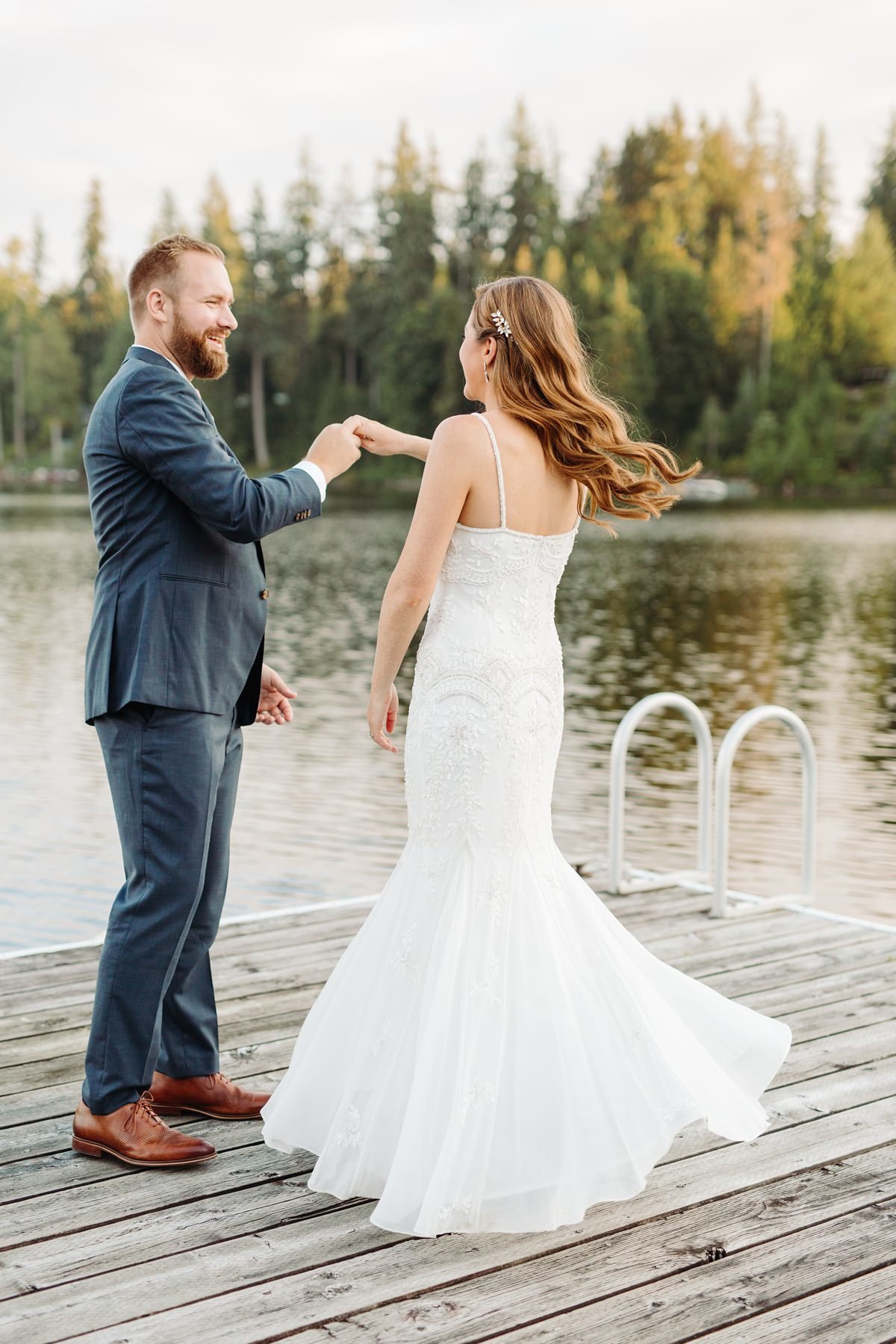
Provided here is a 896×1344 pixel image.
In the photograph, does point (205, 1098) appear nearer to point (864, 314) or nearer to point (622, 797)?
point (622, 797)

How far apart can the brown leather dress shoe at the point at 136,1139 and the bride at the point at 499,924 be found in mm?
228

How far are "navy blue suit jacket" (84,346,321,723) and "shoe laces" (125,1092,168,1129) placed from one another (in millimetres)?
890

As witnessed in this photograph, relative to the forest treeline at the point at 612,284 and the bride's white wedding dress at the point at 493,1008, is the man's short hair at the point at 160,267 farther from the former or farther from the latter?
the forest treeline at the point at 612,284

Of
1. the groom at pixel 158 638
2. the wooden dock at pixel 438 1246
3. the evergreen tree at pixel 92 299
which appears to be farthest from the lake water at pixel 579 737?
the evergreen tree at pixel 92 299

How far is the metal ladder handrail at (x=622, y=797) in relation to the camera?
5.88 m

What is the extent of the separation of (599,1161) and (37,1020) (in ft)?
6.54

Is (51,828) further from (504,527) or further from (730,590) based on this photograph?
(730,590)

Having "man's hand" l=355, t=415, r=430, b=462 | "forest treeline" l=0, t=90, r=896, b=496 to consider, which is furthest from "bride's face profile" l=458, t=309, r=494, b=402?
"forest treeline" l=0, t=90, r=896, b=496

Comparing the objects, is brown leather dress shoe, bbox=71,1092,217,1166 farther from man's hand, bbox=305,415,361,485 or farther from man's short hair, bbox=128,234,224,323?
man's short hair, bbox=128,234,224,323

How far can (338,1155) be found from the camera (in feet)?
10.1

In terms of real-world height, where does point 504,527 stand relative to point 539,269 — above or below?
below

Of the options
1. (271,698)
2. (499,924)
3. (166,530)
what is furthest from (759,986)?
A: (166,530)

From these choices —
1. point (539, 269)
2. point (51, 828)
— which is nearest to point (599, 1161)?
point (51, 828)

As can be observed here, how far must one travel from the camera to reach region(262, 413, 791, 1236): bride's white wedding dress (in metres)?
2.95
